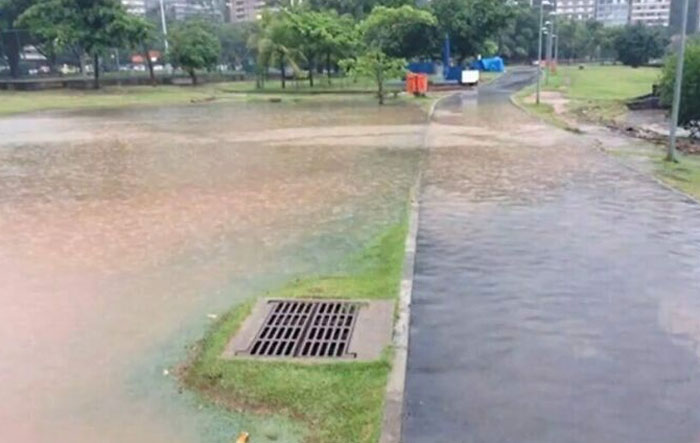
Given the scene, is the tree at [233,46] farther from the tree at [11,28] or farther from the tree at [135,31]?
the tree at [135,31]

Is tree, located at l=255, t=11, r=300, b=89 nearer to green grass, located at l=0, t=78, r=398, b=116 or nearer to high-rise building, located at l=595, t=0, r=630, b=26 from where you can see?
green grass, located at l=0, t=78, r=398, b=116

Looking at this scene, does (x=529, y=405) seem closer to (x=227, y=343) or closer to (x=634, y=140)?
(x=227, y=343)

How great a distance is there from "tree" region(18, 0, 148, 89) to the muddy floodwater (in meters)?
28.4

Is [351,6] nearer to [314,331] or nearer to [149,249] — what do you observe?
[149,249]

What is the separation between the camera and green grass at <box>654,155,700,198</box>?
41.6 feet

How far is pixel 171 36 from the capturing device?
51500 mm

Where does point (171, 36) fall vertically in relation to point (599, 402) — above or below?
above

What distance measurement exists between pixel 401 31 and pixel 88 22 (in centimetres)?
2216

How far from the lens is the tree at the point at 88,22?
154 feet

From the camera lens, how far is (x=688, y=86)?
1844 cm

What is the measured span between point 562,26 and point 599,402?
106339 millimetres

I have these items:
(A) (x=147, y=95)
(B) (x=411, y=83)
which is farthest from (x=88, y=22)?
(B) (x=411, y=83)

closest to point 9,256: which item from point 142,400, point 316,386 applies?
point 142,400

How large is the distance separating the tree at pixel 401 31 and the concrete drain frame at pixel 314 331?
137 feet
